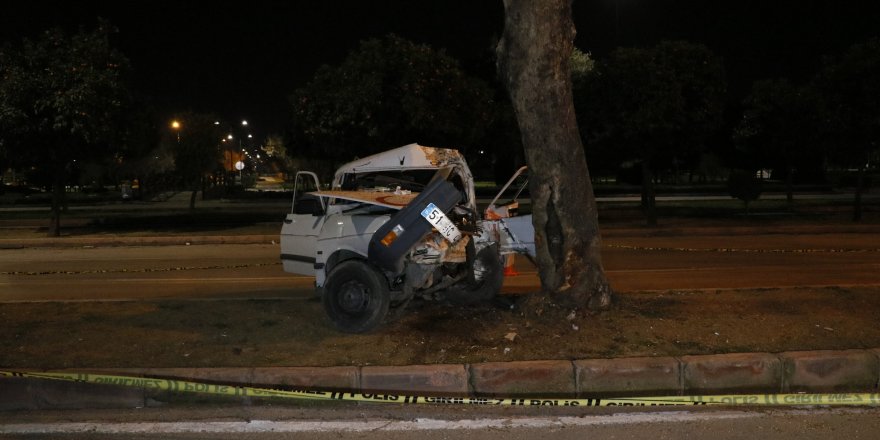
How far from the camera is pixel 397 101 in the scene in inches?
908

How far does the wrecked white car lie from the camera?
7.07 metres

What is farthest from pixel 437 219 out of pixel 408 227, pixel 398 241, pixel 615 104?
pixel 615 104

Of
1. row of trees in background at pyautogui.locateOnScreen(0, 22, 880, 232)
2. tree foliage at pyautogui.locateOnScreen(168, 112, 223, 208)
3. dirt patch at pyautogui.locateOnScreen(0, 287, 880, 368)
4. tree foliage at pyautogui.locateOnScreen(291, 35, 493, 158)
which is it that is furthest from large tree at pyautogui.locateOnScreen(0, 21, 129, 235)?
tree foliage at pyautogui.locateOnScreen(168, 112, 223, 208)

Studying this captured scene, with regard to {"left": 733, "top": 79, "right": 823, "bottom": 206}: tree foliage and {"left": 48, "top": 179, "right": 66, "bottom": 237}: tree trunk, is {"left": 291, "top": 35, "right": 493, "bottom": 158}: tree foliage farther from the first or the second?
{"left": 733, "top": 79, "right": 823, "bottom": 206}: tree foliage

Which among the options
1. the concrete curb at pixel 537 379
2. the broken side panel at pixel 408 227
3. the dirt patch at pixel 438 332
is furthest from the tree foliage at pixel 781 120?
the broken side panel at pixel 408 227

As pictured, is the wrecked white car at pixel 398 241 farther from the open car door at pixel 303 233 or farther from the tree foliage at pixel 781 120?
the tree foliage at pixel 781 120

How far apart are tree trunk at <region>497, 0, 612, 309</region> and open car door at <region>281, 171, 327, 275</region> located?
285 cm

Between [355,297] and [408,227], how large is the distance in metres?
0.97

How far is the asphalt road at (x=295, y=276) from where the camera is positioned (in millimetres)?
11352

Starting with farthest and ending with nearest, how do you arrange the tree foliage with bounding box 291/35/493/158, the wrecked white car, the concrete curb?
the tree foliage with bounding box 291/35/493/158 → the wrecked white car → the concrete curb

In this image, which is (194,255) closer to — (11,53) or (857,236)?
(11,53)

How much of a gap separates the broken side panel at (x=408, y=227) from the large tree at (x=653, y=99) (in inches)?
573

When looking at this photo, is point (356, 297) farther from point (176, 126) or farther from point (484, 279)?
point (176, 126)

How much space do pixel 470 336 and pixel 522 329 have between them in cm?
50
